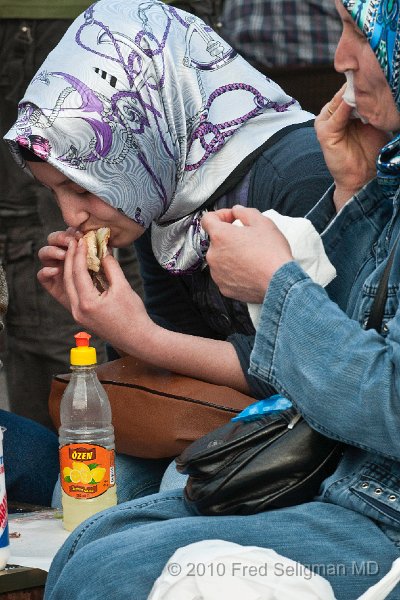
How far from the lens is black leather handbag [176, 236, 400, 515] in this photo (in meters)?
2.16

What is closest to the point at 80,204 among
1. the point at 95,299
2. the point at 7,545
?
the point at 95,299

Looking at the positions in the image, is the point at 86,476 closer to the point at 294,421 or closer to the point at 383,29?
the point at 294,421

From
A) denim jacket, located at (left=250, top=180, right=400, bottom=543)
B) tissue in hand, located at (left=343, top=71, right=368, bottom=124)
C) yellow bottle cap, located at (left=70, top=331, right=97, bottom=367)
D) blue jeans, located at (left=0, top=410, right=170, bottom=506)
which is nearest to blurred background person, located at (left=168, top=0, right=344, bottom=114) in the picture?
blue jeans, located at (left=0, top=410, right=170, bottom=506)

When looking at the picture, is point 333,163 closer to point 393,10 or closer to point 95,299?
point 393,10

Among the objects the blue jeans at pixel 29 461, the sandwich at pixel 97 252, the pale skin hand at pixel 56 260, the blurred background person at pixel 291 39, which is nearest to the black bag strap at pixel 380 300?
the sandwich at pixel 97 252

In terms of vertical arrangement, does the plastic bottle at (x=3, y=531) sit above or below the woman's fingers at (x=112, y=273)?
below

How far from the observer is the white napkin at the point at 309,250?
2.34 meters

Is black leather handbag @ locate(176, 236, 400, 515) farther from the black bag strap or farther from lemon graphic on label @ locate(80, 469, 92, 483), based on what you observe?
lemon graphic on label @ locate(80, 469, 92, 483)

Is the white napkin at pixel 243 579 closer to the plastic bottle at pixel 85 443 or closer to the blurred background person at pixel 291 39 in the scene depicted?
the plastic bottle at pixel 85 443

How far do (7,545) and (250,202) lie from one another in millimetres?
1006

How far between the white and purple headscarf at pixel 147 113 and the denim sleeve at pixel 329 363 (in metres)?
1.05

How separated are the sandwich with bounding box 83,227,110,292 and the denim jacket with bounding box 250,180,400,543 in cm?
98

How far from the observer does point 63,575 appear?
2.18 meters

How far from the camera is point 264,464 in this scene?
2160 millimetres
